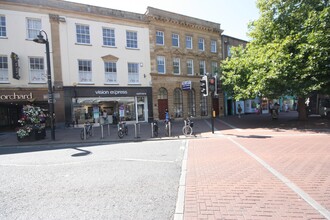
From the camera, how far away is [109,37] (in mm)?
19891

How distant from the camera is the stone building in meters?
22.1

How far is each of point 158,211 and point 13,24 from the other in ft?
66.2

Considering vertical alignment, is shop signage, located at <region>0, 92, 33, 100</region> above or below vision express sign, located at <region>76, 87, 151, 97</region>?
below

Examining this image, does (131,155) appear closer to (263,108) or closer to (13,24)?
(13,24)

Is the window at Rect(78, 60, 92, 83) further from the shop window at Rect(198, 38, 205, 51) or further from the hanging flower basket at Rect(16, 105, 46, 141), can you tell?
the shop window at Rect(198, 38, 205, 51)

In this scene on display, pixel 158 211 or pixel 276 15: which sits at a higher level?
pixel 276 15

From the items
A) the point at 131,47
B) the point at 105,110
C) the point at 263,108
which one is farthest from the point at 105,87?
the point at 263,108

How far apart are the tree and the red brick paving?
7.28m

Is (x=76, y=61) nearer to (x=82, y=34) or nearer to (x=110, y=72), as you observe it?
(x=82, y=34)

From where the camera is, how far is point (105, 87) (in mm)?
19422

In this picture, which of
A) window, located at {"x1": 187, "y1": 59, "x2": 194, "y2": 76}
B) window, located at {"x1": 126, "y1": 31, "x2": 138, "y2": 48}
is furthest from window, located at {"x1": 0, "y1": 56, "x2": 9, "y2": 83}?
window, located at {"x1": 187, "y1": 59, "x2": 194, "y2": 76}

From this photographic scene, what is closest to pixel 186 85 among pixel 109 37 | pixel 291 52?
pixel 109 37

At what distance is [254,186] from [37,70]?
19173mm

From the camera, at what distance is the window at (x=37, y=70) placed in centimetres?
1717
